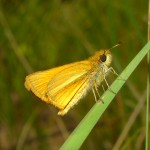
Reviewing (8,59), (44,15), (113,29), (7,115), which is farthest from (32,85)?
(44,15)

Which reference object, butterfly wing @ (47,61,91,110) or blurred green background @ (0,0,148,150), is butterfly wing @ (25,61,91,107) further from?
blurred green background @ (0,0,148,150)

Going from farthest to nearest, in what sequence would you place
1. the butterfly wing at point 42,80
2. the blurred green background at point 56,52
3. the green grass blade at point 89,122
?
the blurred green background at point 56,52 → the butterfly wing at point 42,80 → the green grass blade at point 89,122

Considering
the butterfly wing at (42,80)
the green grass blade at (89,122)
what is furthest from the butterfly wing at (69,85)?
the green grass blade at (89,122)

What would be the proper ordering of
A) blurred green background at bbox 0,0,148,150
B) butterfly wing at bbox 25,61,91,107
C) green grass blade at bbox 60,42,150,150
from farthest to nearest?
blurred green background at bbox 0,0,148,150 < butterfly wing at bbox 25,61,91,107 < green grass blade at bbox 60,42,150,150

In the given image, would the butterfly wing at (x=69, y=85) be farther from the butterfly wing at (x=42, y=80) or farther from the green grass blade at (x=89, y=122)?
the green grass blade at (x=89, y=122)

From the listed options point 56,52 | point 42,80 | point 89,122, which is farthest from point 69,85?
point 56,52

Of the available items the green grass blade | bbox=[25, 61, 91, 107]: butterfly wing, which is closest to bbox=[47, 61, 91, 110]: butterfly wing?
bbox=[25, 61, 91, 107]: butterfly wing

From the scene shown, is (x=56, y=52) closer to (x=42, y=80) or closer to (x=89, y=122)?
(x=42, y=80)

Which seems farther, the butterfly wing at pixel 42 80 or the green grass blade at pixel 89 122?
the butterfly wing at pixel 42 80

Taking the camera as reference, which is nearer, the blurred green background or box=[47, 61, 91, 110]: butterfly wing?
box=[47, 61, 91, 110]: butterfly wing
